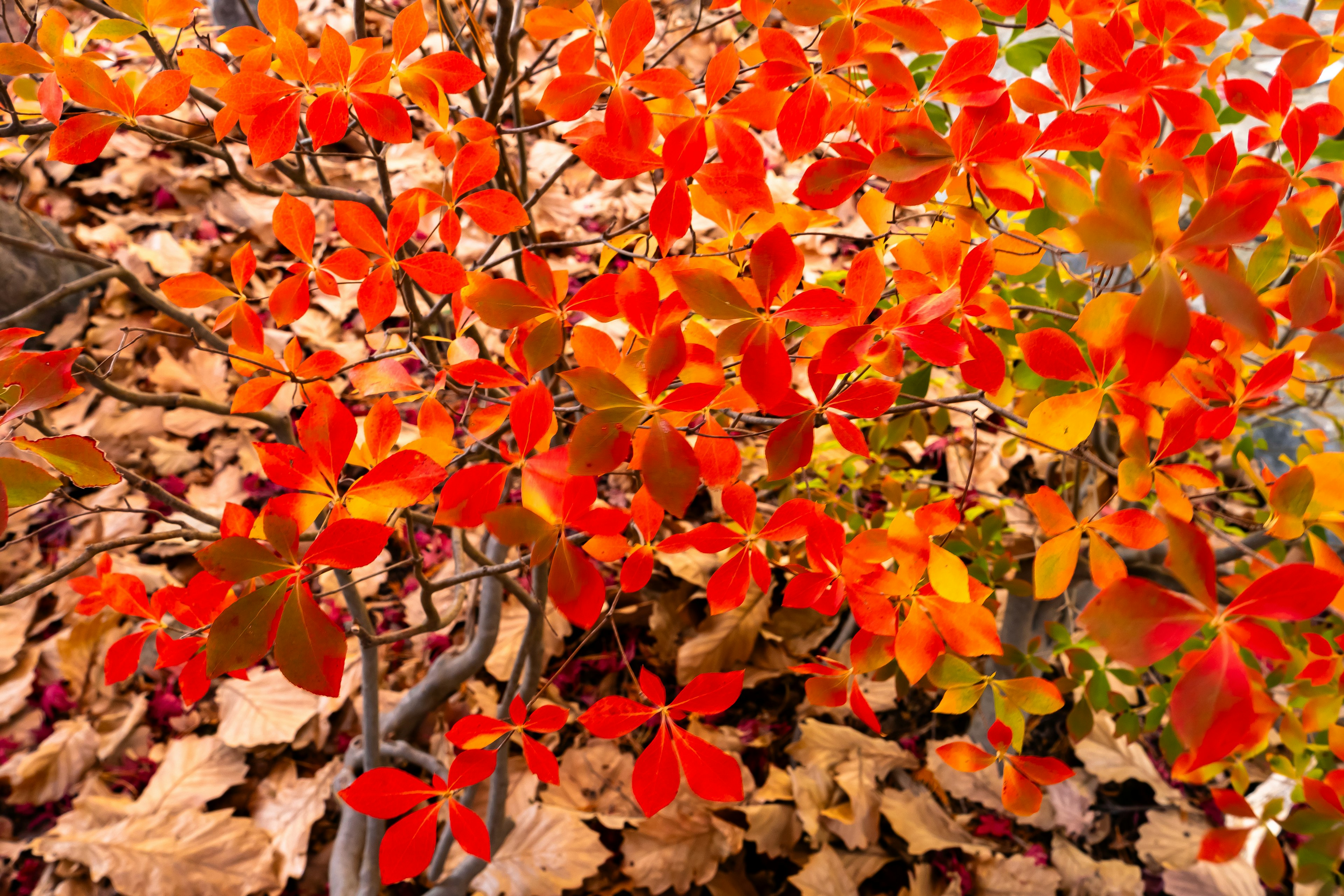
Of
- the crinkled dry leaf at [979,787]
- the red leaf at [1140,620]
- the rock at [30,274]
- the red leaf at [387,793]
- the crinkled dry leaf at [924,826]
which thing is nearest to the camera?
the red leaf at [1140,620]

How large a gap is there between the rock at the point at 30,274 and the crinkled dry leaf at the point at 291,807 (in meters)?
1.26

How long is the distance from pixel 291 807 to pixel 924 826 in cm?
122

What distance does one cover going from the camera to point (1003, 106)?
20.4 inches

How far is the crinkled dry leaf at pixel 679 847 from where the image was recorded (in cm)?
128

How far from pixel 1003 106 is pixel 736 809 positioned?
1.31 metres

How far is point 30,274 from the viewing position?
185cm

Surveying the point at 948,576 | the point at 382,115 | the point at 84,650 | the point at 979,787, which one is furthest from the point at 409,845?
the point at 84,650

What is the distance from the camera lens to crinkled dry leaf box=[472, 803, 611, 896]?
1.25 meters

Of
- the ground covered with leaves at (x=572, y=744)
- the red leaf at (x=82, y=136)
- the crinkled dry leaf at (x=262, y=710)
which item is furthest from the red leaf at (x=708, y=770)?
the crinkled dry leaf at (x=262, y=710)

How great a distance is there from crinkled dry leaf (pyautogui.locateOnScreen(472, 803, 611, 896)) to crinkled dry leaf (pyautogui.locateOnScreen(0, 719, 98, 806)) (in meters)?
0.83

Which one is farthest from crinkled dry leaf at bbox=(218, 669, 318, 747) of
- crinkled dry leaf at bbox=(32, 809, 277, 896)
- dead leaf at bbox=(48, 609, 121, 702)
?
dead leaf at bbox=(48, 609, 121, 702)

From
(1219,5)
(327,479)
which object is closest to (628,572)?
(327,479)

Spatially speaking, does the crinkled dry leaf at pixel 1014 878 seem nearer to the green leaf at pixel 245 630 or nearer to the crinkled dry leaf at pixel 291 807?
the crinkled dry leaf at pixel 291 807

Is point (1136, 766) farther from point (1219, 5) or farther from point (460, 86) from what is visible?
point (460, 86)
